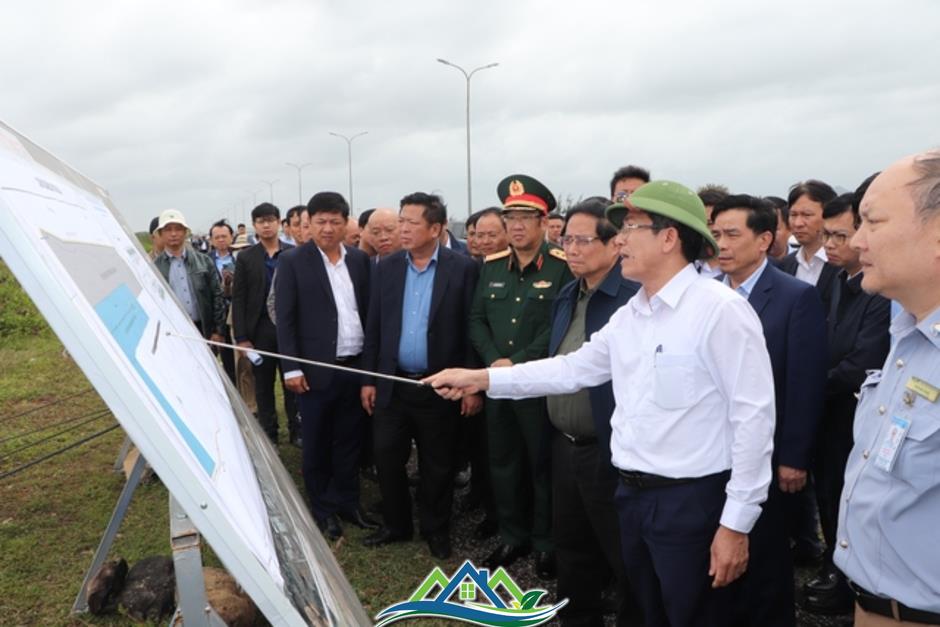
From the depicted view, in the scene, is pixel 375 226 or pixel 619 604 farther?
pixel 375 226

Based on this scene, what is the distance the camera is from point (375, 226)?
17.5 feet

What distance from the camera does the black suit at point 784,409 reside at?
250 centimetres

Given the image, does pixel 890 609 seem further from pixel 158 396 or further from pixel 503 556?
pixel 503 556

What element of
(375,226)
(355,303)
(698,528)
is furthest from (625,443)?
(375,226)

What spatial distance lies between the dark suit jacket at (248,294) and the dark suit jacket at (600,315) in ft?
9.75

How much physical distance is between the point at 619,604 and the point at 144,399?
2.46 m

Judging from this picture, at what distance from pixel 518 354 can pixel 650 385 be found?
5.07 feet

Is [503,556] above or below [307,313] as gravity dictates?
below

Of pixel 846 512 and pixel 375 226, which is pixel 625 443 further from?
pixel 375 226

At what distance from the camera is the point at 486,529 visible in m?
4.19

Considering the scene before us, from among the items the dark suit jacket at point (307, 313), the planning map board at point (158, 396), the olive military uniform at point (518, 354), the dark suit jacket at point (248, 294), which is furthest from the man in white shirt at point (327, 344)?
the planning map board at point (158, 396)

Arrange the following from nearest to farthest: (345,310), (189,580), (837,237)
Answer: (189,580)
(837,237)
(345,310)

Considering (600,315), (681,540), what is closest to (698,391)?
(681,540)

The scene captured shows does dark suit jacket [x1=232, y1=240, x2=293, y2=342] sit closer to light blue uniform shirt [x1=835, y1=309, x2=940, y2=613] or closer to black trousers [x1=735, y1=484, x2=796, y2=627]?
black trousers [x1=735, y1=484, x2=796, y2=627]
